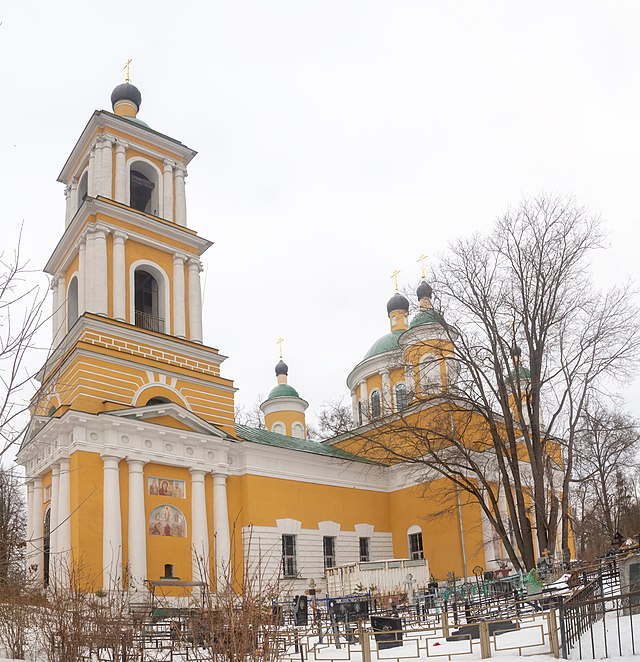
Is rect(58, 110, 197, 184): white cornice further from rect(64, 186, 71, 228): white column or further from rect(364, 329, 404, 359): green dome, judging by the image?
rect(364, 329, 404, 359): green dome

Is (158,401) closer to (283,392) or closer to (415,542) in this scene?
(415,542)

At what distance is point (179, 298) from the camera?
2731 centimetres

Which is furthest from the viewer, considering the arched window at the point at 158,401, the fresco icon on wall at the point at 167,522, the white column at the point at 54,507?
the arched window at the point at 158,401

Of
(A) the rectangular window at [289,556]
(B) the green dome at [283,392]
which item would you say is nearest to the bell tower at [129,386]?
(A) the rectangular window at [289,556]

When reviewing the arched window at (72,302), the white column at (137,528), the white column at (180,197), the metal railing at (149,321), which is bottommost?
the white column at (137,528)

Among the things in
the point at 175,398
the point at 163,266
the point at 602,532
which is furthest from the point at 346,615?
the point at 602,532

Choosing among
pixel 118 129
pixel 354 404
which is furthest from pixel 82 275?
pixel 354 404

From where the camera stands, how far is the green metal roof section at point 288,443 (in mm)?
28539

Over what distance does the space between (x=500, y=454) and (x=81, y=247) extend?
15260 millimetres

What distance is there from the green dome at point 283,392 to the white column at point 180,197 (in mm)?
18754

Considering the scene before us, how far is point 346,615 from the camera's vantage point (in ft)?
62.1

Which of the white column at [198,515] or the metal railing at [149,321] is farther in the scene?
the metal railing at [149,321]

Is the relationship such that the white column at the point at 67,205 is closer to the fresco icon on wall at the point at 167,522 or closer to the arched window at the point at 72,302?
the arched window at the point at 72,302

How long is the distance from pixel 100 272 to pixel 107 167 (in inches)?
170
